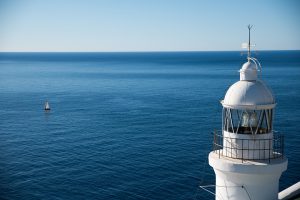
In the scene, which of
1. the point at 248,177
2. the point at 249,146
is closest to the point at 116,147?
the point at 248,177

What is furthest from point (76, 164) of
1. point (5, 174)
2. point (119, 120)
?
point (119, 120)

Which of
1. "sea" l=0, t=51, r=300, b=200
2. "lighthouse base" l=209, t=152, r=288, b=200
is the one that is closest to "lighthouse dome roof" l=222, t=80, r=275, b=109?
"lighthouse base" l=209, t=152, r=288, b=200

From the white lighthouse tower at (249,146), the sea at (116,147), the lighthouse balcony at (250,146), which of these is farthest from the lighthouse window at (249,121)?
the sea at (116,147)

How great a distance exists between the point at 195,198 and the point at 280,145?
25007mm

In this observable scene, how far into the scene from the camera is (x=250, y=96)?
40.4 ft

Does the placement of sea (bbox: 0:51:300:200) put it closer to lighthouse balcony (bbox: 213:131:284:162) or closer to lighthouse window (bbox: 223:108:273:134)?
lighthouse window (bbox: 223:108:273:134)

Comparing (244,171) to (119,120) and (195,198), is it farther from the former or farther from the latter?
(119,120)

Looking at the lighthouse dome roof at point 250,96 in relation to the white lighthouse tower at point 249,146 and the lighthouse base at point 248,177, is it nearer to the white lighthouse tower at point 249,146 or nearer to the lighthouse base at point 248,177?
the white lighthouse tower at point 249,146

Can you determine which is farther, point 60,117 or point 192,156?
point 60,117

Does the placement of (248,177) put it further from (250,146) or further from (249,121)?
(249,121)

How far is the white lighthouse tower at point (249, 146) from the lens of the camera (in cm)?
1228

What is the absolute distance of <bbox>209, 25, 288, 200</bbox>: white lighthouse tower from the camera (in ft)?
40.3

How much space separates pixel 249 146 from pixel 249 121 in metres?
0.89

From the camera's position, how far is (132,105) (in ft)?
288
